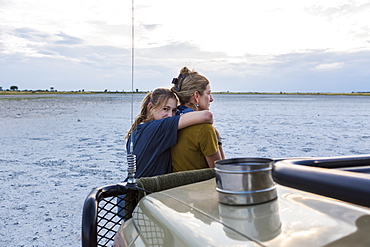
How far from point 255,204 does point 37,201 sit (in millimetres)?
4798

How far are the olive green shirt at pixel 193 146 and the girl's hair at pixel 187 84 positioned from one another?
2.71 feet

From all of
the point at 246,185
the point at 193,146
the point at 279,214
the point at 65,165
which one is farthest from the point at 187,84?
the point at 65,165

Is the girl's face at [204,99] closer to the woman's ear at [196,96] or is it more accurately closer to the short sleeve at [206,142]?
the woman's ear at [196,96]

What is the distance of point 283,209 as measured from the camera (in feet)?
4.33

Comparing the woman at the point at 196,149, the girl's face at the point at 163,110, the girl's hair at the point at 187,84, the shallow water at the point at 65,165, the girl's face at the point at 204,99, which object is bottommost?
the shallow water at the point at 65,165

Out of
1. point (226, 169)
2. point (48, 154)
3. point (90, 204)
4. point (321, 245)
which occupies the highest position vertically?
point (226, 169)

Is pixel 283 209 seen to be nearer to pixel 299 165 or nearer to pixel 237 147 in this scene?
pixel 299 165

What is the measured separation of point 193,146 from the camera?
2.95 m

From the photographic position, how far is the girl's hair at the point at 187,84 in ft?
12.3

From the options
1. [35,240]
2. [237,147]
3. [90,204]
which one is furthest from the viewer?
[237,147]

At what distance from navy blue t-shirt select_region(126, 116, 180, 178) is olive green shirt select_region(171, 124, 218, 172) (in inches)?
2.2

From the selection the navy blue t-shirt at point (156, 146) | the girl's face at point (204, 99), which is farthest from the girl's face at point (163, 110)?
the navy blue t-shirt at point (156, 146)

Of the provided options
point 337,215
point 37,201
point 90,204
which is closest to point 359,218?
point 337,215

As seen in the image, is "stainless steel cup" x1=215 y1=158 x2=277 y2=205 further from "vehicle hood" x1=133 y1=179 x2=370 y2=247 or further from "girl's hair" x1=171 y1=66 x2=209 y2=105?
"girl's hair" x1=171 y1=66 x2=209 y2=105
